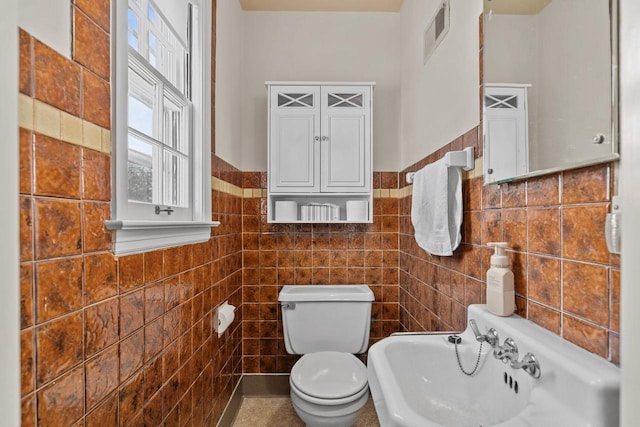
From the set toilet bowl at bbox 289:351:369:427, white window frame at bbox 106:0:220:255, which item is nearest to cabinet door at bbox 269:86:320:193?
white window frame at bbox 106:0:220:255

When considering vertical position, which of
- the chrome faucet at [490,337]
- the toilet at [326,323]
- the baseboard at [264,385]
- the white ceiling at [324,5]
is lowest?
the baseboard at [264,385]

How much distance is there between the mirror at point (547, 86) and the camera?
648 mm

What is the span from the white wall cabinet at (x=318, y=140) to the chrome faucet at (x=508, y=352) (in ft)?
4.19

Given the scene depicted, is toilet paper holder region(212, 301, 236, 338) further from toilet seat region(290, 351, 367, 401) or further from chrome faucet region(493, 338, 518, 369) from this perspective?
chrome faucet region(493, 338, 518, 369)

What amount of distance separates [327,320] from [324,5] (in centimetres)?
197

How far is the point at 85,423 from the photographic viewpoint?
0.76 meters

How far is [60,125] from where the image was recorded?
0.68 m

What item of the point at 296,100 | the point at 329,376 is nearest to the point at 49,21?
the point at 296,100

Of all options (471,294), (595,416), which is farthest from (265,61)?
(595,416)

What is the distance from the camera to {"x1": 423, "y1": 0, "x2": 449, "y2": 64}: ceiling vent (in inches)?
56.7

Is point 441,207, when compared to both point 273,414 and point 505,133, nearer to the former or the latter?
point 505,133

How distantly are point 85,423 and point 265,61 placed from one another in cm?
206

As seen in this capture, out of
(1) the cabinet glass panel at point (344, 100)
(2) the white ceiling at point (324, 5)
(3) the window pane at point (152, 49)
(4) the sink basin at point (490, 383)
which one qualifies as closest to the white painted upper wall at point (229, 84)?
(2) the white ceiling at point (324, 5)

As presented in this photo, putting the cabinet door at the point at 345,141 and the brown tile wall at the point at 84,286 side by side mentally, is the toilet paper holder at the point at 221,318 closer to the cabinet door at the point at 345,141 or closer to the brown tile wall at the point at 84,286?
the brown tile wall at the point at 84,286
